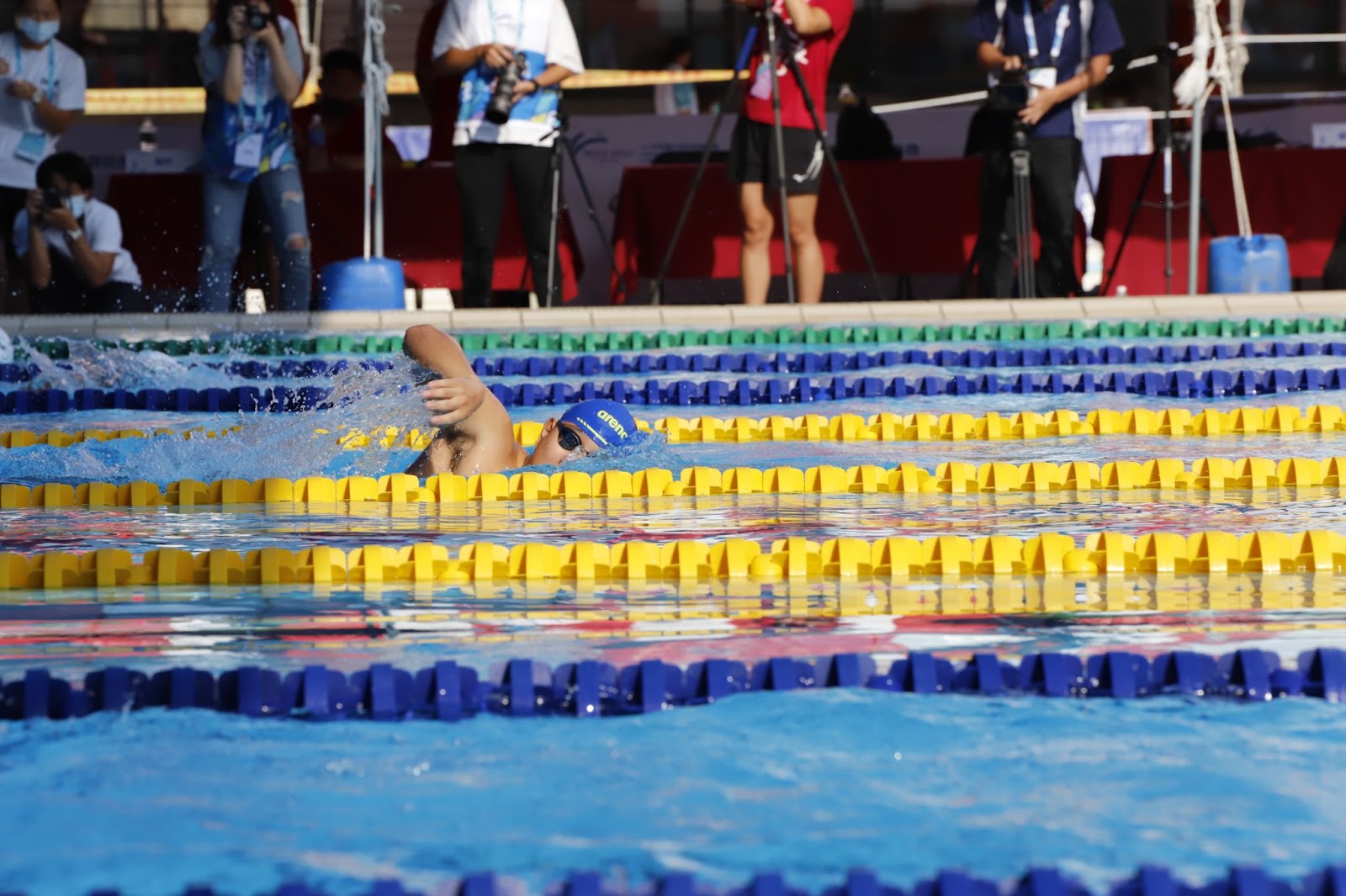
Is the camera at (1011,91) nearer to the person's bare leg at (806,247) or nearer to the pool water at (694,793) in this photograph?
the person's bare leg at (806,247)

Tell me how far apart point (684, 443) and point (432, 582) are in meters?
2.21

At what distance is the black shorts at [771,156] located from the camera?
26.9ft

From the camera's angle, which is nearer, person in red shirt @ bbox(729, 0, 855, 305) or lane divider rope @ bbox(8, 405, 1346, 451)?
lane divider rope @ bbox(8, 405, 1346, 451)

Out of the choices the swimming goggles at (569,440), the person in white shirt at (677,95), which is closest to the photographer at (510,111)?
the swimming goggles at (569,440)

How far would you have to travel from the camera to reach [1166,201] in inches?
378

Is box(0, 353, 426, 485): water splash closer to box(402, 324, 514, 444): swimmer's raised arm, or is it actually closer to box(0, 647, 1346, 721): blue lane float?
box(402, 324, 514, 444): swimmer's raised arm

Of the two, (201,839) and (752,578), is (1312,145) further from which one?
(201,839)

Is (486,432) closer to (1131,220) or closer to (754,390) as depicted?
(754,390)

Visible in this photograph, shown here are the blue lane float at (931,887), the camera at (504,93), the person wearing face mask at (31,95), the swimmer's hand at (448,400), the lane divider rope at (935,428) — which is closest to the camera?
the blue lane float at (931,887)

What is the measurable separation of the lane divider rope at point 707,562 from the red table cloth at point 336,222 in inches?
250

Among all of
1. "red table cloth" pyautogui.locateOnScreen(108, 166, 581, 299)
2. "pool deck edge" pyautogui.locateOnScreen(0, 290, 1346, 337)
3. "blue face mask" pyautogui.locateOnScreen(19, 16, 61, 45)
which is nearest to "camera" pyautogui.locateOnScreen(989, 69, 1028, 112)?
"pool deck edge" pyautogui.locateOnScreen(0, 290, 1346, 337)

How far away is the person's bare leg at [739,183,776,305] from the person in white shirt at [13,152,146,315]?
3.01m

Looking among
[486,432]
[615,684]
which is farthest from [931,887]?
[486,432]

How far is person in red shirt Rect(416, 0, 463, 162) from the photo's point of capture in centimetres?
962
